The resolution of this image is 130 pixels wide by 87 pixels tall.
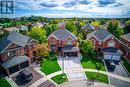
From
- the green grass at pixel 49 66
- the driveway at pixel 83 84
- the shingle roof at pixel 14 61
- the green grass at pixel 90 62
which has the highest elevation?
the shingle roof at pixel 14 61

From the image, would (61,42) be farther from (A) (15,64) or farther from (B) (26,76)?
(B) (26,76)

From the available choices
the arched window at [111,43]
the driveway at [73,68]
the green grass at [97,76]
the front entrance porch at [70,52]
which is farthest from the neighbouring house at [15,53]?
the arched window at [111,43]

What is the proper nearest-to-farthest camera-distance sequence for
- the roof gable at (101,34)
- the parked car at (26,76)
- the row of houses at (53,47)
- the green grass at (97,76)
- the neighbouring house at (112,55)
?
the parked car at (26,76) < the green grass at (97,76) < the row of houses at (53,47) < the neighbouring house at (112,55) < the roof gable at (101,34)

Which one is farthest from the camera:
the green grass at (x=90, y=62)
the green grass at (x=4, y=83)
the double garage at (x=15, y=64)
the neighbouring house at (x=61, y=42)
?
the neighbouring house at (x=61, y=42)

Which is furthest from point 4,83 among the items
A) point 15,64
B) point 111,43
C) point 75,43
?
point 111,43

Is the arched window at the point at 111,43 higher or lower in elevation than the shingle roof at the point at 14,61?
higher

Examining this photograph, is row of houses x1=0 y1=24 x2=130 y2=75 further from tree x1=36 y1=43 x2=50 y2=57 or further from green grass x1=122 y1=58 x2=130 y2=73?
green grass x1=122 y1=58 x2=130 y2=73

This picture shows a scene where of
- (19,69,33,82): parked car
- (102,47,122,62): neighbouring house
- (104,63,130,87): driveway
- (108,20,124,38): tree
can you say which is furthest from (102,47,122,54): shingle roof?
(19,69,33,82): parked car

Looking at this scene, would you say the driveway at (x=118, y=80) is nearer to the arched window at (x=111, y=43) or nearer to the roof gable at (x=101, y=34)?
the arched window at (x=111, y=43)
